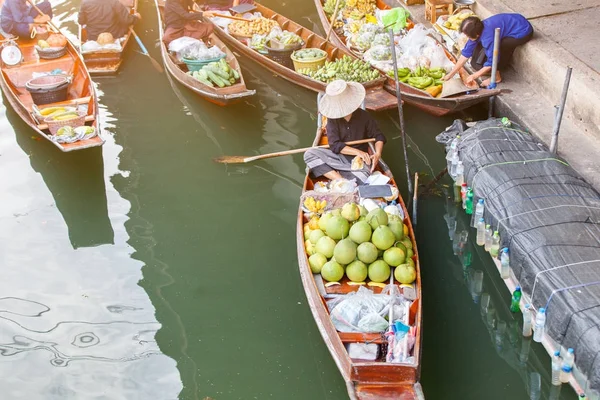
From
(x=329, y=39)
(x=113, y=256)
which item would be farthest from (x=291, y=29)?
(x=113, y=256)

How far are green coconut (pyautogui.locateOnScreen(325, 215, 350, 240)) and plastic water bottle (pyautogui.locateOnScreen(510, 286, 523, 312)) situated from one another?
1.51 meters

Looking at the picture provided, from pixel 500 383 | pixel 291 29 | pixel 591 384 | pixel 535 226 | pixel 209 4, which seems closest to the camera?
pixel 591 384

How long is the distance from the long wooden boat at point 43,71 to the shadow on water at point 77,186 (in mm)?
419

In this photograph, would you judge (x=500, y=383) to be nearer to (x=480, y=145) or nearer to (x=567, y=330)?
(x=567, y=330)

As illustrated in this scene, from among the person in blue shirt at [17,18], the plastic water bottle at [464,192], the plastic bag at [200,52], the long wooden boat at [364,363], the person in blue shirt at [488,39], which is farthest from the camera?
the person in blue shirt at [17,18]

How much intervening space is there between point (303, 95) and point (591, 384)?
656cm

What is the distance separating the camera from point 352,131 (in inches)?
280

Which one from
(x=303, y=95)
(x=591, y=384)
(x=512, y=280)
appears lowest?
(x=303, y=95)

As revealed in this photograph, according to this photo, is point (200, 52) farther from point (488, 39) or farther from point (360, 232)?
point (360, 232)

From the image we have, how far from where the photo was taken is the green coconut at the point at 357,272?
5.55m

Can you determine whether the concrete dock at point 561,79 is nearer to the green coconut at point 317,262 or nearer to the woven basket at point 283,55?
the woven basket at point 283,55

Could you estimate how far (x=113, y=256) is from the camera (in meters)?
7.01

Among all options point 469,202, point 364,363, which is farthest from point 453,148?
point 364,363

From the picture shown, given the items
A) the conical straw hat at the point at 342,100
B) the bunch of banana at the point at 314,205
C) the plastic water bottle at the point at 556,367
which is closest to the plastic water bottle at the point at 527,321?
the plastic water bottle at the point at 556,367
